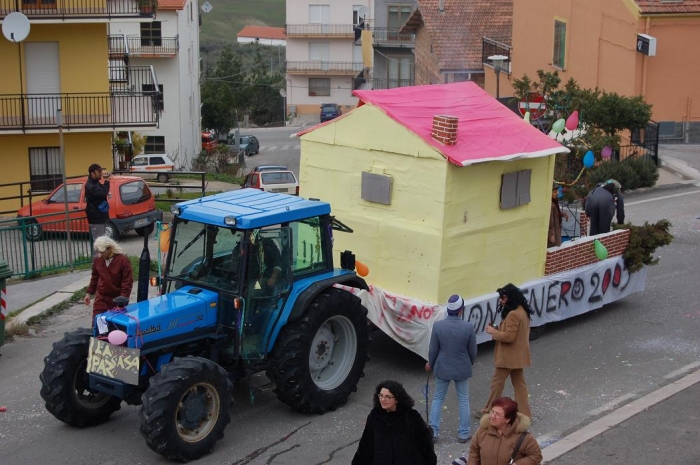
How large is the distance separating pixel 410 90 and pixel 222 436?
5916 mm

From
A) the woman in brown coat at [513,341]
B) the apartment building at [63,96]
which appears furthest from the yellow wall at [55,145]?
the woman in brown coat at [513,341]

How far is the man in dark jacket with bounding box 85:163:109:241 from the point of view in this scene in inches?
632

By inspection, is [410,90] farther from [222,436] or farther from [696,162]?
[696,162]

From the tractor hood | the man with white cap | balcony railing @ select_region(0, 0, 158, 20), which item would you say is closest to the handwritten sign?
the tractor hood

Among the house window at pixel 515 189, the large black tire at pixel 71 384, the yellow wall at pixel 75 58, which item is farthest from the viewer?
the yellow wall at pixel 75 58

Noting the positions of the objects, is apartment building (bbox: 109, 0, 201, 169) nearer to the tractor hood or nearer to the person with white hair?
the person with white hair

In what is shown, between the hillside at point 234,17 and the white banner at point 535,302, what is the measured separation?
104 metres

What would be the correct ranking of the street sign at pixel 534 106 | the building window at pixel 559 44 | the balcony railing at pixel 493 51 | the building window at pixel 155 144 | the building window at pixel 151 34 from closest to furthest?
the street sign at pixel 534 106 < the building window at pixel 559 44 < the balcony railing at pixel 493 51 < the building window at pixel 155 144 < the building window at pixel 151 34

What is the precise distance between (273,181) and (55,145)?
670 centimetres

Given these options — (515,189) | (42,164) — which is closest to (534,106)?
(515,189)

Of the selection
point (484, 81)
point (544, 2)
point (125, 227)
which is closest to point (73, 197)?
point (125, 227)

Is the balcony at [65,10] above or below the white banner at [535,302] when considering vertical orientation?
above

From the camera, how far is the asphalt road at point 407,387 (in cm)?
944

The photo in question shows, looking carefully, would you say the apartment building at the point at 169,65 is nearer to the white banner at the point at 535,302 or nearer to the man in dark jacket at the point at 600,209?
the man in dark jacket at the point at 600,209
